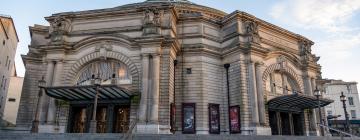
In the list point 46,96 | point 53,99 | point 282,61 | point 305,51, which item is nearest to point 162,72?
point 53,99

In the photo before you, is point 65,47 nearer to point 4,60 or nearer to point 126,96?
point 126,96

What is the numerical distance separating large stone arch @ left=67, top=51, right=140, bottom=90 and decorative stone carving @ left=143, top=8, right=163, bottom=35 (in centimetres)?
269

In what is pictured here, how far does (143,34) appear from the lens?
2342cm

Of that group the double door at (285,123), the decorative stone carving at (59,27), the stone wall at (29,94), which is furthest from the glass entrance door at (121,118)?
the double door at (285,123)

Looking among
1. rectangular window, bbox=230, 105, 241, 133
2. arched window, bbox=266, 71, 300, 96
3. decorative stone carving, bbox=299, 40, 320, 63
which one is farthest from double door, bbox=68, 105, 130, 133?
decorative stone carving, bbox=299, 40, 320, 63

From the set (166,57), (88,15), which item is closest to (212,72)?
(166,57)

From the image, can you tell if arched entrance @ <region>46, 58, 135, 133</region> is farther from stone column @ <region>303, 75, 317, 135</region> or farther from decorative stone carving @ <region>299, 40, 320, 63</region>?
decorative stone carving @ <region>299, 40, 320, 63</region>

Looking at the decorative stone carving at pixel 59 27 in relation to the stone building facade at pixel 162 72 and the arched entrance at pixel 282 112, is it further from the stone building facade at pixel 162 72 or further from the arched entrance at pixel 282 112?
the arched entrance at pixel 282 112

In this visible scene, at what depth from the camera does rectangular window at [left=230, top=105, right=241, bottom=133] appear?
910 inches

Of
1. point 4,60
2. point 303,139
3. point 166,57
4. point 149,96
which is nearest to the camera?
point 303,139

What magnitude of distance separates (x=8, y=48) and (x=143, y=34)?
23.9 m

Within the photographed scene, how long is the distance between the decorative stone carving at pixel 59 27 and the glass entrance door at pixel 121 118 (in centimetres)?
792

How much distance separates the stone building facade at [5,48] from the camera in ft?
115

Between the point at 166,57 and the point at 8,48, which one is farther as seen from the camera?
the point at 8,48
